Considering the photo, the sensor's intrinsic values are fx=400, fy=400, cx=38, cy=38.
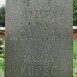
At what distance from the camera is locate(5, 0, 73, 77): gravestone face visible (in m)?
7.46

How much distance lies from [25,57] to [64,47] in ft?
2.48

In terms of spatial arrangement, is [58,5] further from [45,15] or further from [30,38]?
[30,38]

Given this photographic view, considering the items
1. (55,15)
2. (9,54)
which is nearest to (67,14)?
(55,15)

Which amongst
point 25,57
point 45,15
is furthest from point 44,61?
point 45,15

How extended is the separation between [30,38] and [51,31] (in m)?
0.41

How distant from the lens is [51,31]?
7477 mm

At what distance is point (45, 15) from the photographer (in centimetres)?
748

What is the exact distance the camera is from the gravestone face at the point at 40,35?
7461 mm

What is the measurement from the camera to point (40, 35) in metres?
7.50

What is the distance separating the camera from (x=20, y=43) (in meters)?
7.48

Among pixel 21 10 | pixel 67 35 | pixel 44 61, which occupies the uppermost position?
pixel 21 10

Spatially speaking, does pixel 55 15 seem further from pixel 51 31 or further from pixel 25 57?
pixel 25 57

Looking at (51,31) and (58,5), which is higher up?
(58,5)

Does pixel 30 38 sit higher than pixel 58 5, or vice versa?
pixel 58 5
